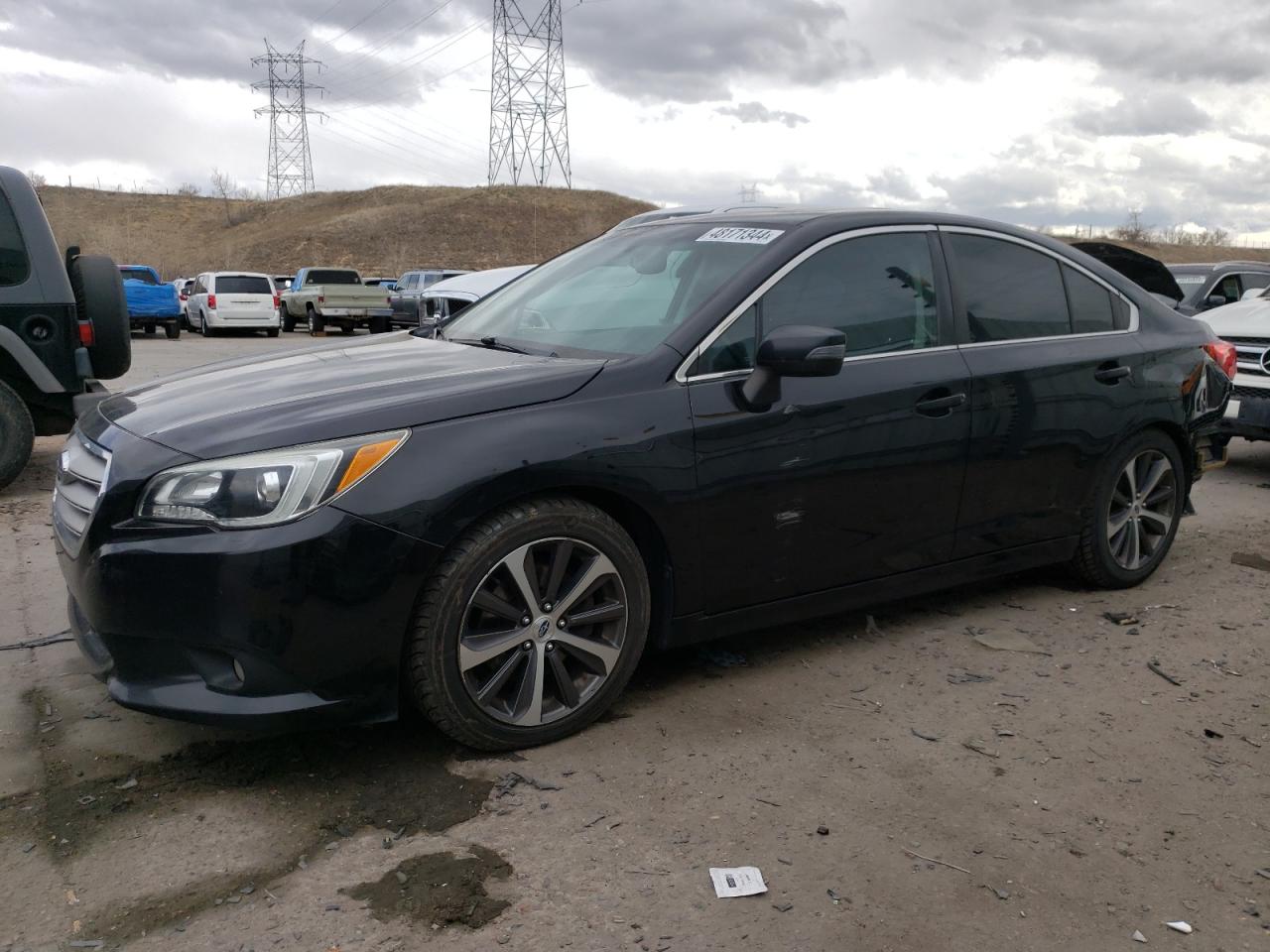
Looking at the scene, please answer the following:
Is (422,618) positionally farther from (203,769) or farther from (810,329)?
(810,329)

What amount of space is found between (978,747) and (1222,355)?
299 cm

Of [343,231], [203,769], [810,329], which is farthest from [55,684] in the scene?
[343,231]

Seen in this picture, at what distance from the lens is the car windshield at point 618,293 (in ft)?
12.7

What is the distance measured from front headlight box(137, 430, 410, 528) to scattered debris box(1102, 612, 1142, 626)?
3.42m

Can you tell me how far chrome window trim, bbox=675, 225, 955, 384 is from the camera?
3.63 m

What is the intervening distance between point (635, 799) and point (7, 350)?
19.1 feet

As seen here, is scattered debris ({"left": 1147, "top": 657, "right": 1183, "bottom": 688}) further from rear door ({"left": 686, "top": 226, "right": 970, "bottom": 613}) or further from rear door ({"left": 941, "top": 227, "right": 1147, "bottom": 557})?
rear door ({"left": 686, "top": 226, "right": 970, "bottom": 613})

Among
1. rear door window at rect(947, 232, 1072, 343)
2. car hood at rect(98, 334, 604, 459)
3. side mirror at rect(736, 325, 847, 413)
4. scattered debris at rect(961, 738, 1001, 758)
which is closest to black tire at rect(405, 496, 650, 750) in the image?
car hood at rect(98, 334, 604, 459)

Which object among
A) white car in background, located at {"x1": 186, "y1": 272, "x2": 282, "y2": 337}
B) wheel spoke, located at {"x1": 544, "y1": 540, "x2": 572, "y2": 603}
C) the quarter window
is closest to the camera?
wheel spoke, located at {"x1": 544, "y1": 540, "x2": 572, "y2": 603}

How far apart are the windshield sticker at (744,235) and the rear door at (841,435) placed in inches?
6.8

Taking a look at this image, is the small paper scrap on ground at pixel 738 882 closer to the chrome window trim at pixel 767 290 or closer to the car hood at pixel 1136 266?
the chrome window trim at pixel 767 290

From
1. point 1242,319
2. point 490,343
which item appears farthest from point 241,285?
point 490,343

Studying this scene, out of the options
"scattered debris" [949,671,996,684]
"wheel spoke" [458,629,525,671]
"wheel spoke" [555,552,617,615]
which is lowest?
"scattered debris" [949,671,996,684]

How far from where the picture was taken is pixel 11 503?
7016 mm
